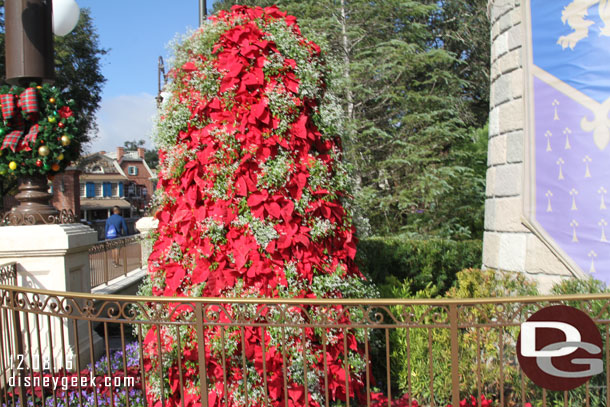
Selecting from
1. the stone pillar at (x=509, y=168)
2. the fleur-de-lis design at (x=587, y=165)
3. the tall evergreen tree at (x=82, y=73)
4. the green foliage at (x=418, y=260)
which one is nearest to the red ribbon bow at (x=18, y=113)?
the green foliage at (x=418, y=260)

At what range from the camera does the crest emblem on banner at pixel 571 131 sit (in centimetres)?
428

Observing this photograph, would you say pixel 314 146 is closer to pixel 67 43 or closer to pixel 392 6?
pixel 392 6

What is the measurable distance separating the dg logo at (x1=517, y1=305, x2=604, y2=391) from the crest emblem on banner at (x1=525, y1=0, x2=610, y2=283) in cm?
194

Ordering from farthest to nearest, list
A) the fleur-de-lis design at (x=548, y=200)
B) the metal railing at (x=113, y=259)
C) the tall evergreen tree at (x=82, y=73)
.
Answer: the tall evergreen tree at (x=82, y=73) → the metal railing at (x=113, y=259) → the fleur-de-lis design at (x=548, y=200)

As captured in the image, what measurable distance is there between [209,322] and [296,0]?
49.5ft

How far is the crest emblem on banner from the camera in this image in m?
4.28

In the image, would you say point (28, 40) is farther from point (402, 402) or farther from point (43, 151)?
point (402, 402)

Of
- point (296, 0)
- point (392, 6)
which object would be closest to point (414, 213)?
point (392, 6)

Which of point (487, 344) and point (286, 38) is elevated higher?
point (286, 38)

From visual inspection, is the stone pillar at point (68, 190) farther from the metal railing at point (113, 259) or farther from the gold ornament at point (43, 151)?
the gold ornament at point (43, 151)

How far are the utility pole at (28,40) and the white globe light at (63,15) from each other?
201 millimetres

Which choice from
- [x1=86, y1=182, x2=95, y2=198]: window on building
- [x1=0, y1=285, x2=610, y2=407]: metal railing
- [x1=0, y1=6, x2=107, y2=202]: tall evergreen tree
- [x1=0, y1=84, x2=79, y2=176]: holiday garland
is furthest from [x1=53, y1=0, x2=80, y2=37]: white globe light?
[x1=86, y1=182, x2=95, y2=198]: window on building

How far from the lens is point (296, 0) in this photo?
52.2 feet

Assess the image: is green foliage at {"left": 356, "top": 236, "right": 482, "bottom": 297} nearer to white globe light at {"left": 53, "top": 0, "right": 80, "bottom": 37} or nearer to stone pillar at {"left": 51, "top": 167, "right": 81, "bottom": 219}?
white globe light at {"left": 53, "top": 0, "right": 80, "bottom": 37}
